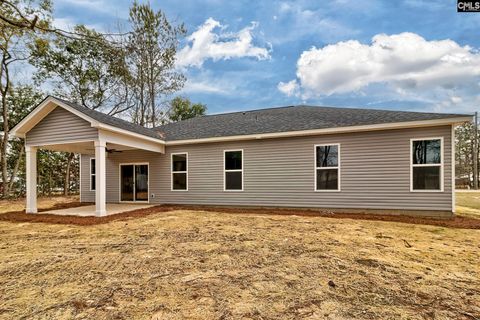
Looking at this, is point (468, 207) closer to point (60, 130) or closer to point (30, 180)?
point (60, 130)

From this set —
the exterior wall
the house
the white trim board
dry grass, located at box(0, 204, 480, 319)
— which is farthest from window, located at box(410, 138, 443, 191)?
dry grass, located at box(0, 204, 480, 319)

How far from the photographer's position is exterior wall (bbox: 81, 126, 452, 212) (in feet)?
25.6

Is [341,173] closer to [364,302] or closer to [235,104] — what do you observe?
[364,302]

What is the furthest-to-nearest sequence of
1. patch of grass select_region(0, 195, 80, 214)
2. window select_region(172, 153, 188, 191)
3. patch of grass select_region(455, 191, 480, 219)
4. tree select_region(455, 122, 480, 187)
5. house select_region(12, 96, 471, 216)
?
tree select_region(455, 122, 480, 187) → window select_region(172, 153, 188, 191) → patch of grass select_region(0, 195, 80, 214) → patch of grass select_region(455, 191, 480, 219) → house select_region(12, 96, 471, 216)

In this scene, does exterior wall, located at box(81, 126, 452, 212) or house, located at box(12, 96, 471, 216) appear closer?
house, located at box(12, 96, 471, 216)

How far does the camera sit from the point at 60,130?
27.5 feet

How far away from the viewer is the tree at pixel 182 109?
23.4 metres

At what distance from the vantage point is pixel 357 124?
816cm

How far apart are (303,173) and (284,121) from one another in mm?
2426

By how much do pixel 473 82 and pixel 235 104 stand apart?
64.4 feet

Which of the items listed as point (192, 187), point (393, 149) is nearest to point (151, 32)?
point (192, 187)

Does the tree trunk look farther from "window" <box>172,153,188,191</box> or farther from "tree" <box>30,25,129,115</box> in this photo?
"window" <box>172,153,188,191</box>

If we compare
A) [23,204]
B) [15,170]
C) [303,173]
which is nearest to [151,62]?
[15,170]

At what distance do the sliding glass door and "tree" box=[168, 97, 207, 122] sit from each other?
464 inches
